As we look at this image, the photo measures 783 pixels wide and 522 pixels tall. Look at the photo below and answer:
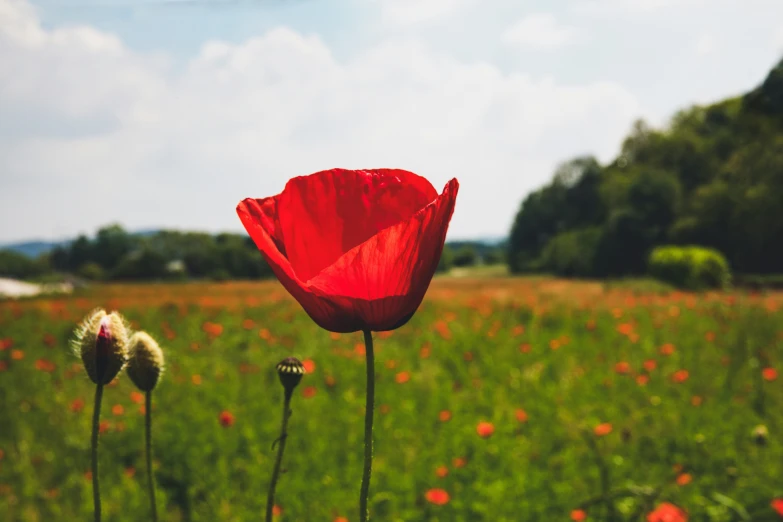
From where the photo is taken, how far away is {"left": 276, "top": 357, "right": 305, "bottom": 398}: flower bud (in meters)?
0.47

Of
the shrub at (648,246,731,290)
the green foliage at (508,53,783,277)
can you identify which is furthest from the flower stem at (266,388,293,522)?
the shrub at (648,246,731,290)

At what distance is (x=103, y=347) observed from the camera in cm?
47

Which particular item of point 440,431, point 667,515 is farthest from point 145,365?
point 440,431

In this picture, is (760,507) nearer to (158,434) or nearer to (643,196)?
(158,434)

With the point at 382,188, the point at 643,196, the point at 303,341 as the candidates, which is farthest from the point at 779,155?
the point at 382,188

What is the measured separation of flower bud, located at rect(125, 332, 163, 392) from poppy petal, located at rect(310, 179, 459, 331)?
19 cm

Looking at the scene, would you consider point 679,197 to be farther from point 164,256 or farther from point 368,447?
point 368,447

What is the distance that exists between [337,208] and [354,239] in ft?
0.09

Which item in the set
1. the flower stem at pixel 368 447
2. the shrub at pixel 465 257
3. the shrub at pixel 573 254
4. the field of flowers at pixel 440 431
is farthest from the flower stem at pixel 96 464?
the shrub at pixel 465 257

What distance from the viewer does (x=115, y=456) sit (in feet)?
11.1

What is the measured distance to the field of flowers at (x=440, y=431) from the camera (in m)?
2.66

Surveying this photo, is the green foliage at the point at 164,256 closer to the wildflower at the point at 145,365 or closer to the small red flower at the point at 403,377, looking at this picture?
the small red flower at the point at 403,377

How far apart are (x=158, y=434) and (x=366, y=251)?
3.41m

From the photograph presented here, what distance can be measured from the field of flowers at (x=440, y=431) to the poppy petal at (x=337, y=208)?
87 centimetres
